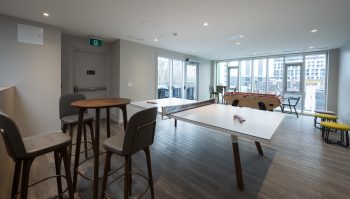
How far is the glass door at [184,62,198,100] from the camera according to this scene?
7.92 metres

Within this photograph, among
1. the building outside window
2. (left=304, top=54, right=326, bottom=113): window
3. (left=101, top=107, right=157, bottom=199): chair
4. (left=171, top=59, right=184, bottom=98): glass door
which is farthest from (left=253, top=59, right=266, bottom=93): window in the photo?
(left=101, top=107, right=157, bottom=199): chair

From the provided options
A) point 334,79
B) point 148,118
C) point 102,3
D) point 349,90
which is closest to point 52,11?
point 102,3

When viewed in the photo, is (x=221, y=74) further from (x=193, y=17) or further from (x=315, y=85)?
(x=193, y=17)

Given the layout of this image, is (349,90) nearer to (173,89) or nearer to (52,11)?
(173,89)

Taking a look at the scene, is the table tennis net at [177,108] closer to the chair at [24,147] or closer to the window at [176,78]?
the chair at [24,147]

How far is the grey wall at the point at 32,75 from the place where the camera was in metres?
3.33

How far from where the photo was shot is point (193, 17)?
130 inches

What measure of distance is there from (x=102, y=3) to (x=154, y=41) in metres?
2.55

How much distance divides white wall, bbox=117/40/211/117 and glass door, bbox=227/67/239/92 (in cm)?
425

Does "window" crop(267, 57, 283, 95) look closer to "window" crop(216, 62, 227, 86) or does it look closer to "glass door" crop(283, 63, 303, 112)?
"glass door" crop(283, 63, 303, 112)

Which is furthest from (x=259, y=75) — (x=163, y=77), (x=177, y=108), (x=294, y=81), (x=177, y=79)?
(x=177, y=108)

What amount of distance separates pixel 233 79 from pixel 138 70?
575cm

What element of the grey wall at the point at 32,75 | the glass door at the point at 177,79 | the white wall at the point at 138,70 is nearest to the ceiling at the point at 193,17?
the grey wall at the point at 32,75

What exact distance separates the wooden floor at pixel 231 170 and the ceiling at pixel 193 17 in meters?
2.58
